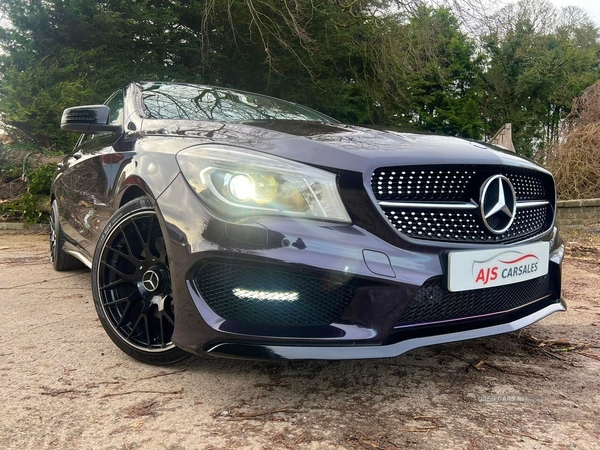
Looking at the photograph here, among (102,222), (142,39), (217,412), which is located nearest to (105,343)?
(102,222)

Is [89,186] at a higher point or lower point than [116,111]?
lower

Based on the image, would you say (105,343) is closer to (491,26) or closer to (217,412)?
(217,412)

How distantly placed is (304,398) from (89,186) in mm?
1916

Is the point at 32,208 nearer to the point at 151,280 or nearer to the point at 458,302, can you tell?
the point at 151,280

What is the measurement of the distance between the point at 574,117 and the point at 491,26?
7.49 feet

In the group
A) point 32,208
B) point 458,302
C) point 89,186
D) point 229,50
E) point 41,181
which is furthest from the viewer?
point 229,50

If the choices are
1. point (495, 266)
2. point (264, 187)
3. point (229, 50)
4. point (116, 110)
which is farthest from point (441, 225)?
point (229, 50)

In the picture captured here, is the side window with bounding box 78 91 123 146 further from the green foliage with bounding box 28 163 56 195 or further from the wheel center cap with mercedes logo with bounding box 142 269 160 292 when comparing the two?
the green foliage with bounding box 28 163 56 195

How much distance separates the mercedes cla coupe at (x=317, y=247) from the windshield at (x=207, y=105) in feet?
1.30

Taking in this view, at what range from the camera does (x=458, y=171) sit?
1.83m

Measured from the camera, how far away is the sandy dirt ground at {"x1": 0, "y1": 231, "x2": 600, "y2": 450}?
1478 millimetres

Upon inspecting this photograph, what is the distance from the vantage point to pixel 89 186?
2.95 meters

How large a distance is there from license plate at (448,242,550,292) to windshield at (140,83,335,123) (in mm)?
1308

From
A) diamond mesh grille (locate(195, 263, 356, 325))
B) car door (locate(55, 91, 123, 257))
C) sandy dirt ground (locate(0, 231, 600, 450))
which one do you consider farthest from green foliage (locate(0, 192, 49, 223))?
diamond mesh grille (locate(195, 263, 356, 325))
